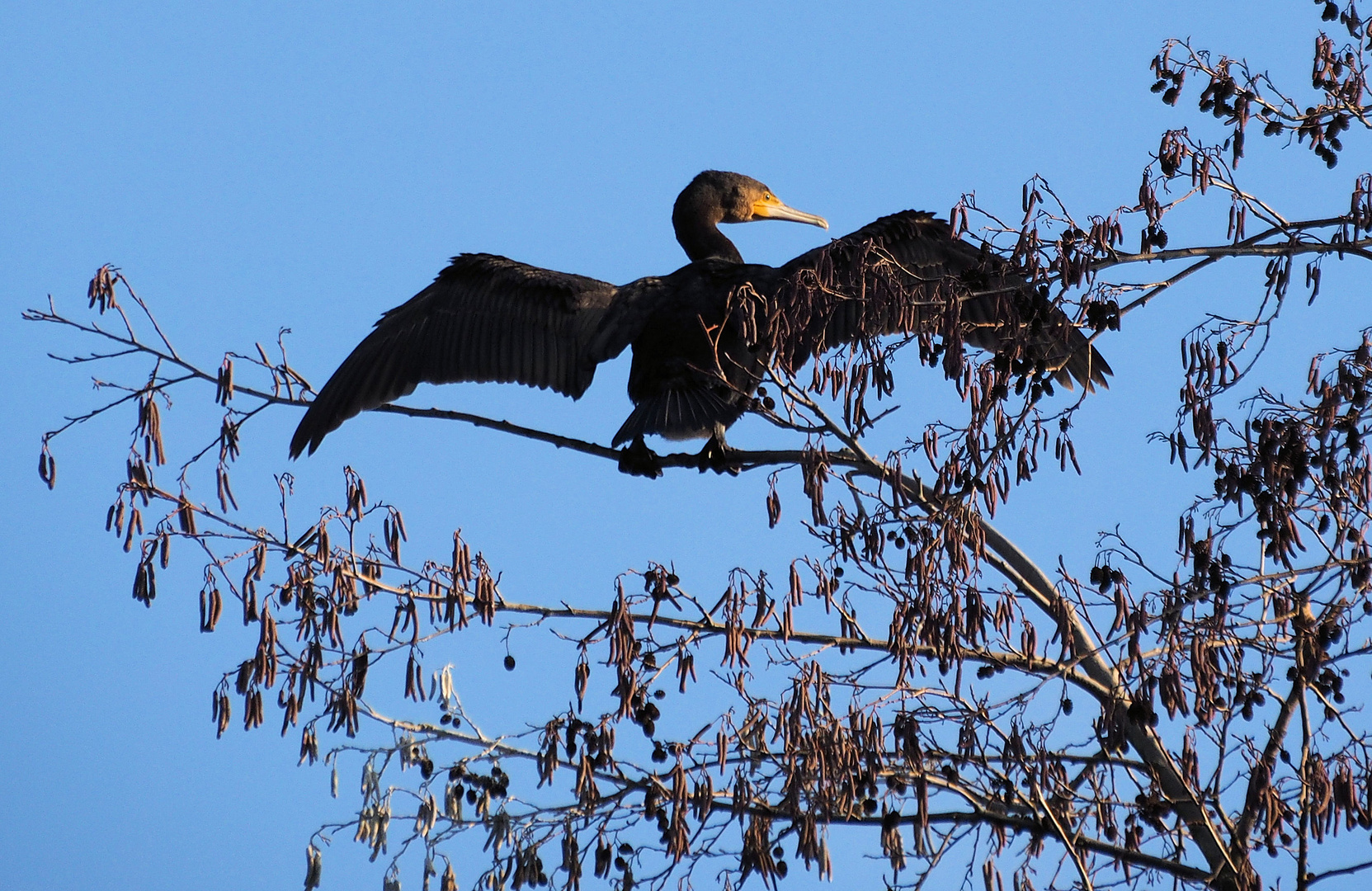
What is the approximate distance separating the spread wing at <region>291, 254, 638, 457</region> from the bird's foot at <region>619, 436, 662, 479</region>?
984mm

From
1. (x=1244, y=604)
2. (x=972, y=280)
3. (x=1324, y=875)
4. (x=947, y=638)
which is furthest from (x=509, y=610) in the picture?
(x=1324, y=875)

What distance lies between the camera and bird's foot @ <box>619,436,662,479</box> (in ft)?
18.9

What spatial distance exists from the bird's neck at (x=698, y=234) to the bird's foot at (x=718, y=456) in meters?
2.04

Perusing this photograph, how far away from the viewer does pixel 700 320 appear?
15.9 ft

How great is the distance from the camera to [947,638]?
3971 mm

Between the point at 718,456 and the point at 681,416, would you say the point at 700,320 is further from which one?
the point at 718,456

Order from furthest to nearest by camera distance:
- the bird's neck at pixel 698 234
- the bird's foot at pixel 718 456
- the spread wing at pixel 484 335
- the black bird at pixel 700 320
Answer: the bird's neck at pixel 698 234
the spread wing at pixel 484 335
the bird's foot at pixel 718 456
the black bird at pixel 700 320

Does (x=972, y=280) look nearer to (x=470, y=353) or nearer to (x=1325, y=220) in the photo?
(x=1325, y=220)

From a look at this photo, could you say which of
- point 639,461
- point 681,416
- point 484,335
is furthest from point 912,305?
point 484,335

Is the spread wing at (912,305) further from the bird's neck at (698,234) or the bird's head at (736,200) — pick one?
the bird's head at (736,200)

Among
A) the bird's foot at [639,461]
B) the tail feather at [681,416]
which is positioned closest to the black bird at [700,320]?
the tail feather at [681,416]

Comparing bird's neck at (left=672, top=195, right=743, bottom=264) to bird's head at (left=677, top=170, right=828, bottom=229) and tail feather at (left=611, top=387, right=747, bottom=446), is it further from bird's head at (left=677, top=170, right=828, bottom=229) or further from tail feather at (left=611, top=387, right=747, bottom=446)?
tail feather at (left=611, top=387, right=747, bottom=446)

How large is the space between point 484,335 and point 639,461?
152 centimetres

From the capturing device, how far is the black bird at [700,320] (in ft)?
13.8
